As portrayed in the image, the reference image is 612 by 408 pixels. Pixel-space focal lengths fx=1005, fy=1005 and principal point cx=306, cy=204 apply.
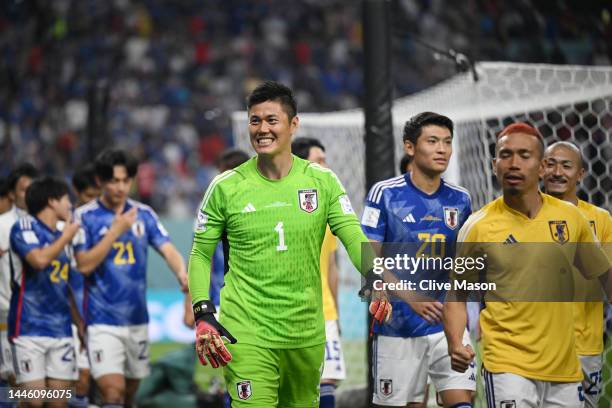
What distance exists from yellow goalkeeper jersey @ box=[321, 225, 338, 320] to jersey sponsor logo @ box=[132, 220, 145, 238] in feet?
4.51

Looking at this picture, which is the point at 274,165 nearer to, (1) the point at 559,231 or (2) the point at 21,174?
(1) the point at 559,231

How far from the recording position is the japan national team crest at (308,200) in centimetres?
480

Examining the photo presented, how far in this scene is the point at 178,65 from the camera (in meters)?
21.8

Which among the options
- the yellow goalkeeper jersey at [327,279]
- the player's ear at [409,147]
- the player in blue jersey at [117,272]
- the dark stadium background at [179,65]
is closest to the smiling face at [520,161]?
the player's ear at [409,147]

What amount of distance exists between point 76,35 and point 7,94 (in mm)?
2428

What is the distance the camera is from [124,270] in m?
7.41

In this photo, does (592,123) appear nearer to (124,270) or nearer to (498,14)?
(124,270)

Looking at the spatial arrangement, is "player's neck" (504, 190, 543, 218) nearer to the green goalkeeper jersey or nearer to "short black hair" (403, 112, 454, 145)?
the green goalkeeper jersey

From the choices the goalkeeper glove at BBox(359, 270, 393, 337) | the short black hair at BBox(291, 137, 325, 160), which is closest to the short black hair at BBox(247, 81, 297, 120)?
the goalkeeper glove at BBox(359, 270, 393, 337)

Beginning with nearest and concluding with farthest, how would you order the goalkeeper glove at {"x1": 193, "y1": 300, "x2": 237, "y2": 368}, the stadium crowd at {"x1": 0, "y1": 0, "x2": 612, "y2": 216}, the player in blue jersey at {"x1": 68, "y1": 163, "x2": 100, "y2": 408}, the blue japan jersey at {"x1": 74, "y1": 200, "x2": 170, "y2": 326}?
the goalkeeper glove at {"x1": 193, "y1": 300, "x2": 237, "y2": 368}
the blue japan jersey at {"x1": 74, "y1": 200, "x2": 170, "y2": 326}
the player in blue jersey at {"x1": 68, "y1": 163, "x2": 100, "y2": 408}
the stadium crowd at {"x1": 0, "y1": 0, "x2": 612, "y2": 216}

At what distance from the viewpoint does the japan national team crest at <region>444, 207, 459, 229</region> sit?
5762mm

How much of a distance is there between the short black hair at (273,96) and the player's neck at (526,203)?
3.76ft

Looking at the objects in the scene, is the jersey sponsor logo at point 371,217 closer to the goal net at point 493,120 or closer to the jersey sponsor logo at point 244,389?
the jersey sponsor logo at point 244,389

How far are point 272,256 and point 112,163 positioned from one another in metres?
2.85
